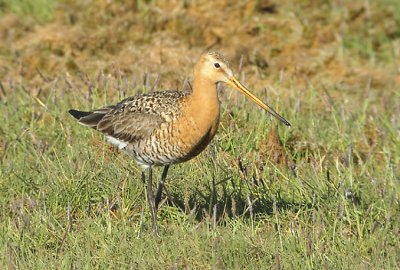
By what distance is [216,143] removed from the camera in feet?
27.6

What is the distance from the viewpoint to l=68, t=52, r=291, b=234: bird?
729 centimetres

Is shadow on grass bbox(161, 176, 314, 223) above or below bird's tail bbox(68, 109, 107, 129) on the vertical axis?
below

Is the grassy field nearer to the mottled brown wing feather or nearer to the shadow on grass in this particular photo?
the shadow on grass

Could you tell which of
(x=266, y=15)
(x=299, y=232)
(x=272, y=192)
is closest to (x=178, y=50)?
(x=266, y=15)

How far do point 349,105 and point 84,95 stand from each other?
2.66 m

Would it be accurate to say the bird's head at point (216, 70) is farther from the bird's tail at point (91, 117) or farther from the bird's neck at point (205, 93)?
the bird's tail at point (91, 117)

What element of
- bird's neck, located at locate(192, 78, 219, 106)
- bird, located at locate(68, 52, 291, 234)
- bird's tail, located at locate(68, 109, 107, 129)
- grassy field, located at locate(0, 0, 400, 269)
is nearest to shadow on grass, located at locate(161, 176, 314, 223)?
grassy field, located at locate(0, 0, 400, 269)

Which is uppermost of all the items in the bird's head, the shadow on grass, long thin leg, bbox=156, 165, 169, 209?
the bird's head

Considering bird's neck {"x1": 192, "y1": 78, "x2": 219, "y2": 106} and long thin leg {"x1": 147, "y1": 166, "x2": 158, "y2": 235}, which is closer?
long thin leg {"x1": 147, "y1": 166, "x2": 158, "y2": 235}

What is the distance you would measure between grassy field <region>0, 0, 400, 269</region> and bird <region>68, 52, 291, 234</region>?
0.28m

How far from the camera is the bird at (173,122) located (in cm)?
729

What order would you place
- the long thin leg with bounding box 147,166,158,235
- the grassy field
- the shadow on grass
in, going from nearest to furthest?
the grassy field → the long thin leg with bounding box 147,166,158,235 → the shadow on grass

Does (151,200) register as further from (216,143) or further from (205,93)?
(216,143)

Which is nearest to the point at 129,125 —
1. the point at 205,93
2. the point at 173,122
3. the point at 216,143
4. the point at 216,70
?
the point at 173,122
